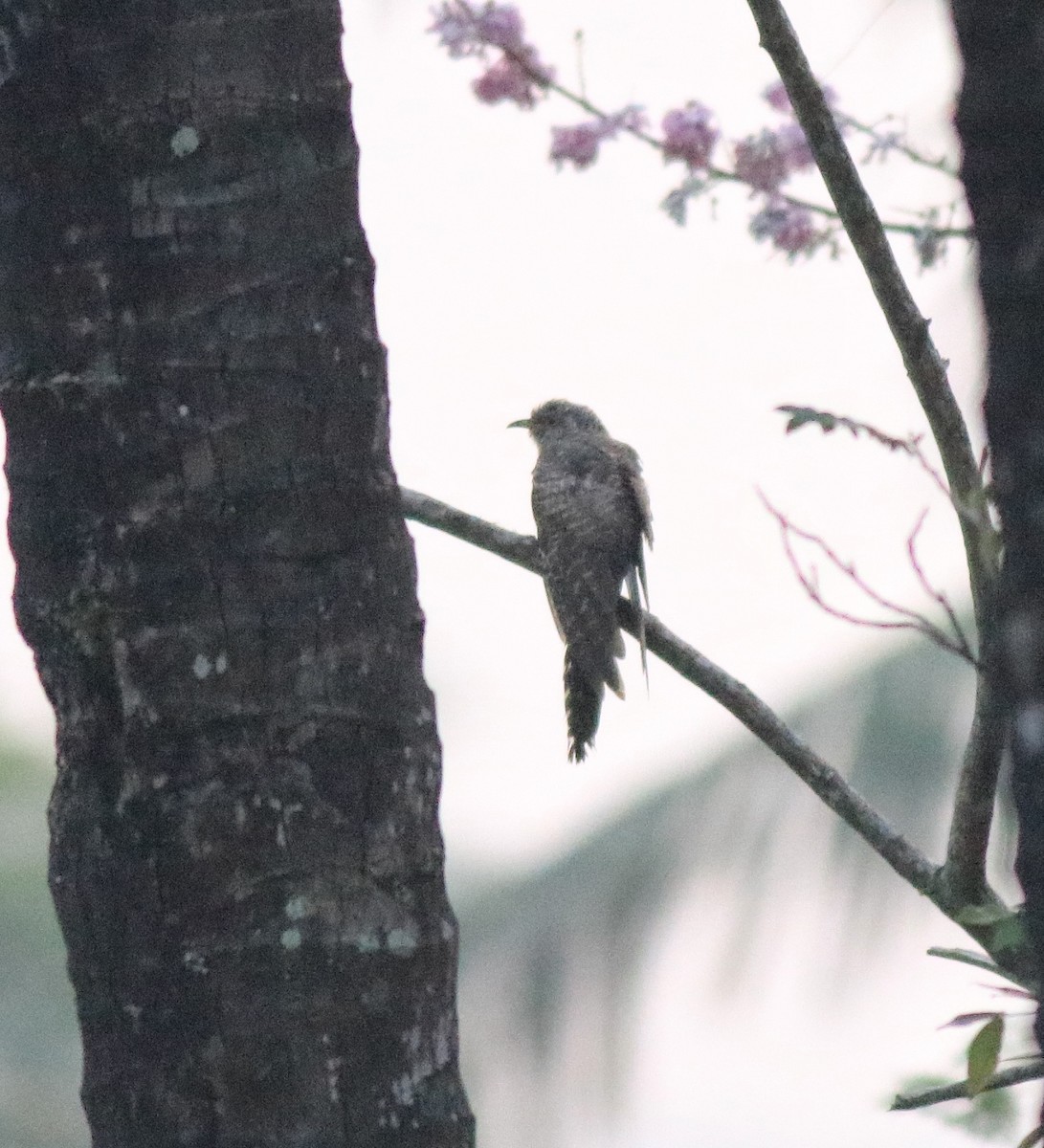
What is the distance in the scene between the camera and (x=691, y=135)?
5086 mm

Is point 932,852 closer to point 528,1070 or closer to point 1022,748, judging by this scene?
point 528,1070

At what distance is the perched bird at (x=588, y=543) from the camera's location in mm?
4938

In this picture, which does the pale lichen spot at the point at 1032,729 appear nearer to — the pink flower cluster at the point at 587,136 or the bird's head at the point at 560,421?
the pink flower cluster at the point at 587,136

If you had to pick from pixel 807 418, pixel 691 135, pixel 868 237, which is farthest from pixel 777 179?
pixel 807 418

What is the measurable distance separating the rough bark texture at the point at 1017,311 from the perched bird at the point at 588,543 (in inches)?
119

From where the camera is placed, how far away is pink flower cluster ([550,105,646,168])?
5270mm

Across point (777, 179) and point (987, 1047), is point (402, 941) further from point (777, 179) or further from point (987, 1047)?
point (777, 179)

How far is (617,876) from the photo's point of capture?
21.7 feet

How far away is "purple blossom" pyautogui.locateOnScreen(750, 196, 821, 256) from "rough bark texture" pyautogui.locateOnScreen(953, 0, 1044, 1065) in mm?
3827

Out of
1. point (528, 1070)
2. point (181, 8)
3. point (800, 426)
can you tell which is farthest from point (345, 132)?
point (528, 1070)

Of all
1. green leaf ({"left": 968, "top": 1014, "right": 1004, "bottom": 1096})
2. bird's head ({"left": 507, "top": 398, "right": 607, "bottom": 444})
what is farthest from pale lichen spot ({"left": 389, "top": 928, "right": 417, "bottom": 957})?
bird's head ({"left": 507, "top": 398, "right": 607, "bottom": 444})

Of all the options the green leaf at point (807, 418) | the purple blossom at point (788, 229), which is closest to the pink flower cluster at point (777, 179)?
the purple blossom at point (788, 229)

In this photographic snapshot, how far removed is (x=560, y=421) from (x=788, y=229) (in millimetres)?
1346

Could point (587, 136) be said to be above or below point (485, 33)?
below
